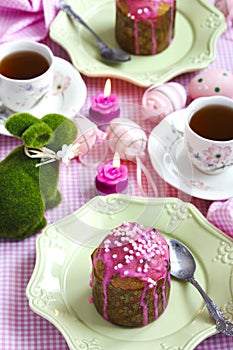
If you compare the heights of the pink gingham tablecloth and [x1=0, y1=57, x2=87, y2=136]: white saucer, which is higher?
[x1=0, y1=57, x2=87, y2=136]: white saucer

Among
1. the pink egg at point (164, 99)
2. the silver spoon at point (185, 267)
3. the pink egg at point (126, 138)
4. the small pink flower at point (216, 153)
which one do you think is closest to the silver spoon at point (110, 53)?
the pink egg at point (164, 99)

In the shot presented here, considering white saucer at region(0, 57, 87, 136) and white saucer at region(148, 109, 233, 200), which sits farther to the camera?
white saucer at region(0, 57, 87, 136)

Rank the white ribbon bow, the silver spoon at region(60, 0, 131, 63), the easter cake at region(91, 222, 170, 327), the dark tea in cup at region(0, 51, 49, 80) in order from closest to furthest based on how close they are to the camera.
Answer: the easter cake at region(91, 222, 170, 327)
the white ribbon bow
the dark tea in cup at region(0, 51, 49, 80)
the silver spoon at region(60, 0, 131, 63)

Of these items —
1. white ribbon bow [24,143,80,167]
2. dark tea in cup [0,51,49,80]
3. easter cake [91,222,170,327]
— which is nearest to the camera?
easter cake [91,222,170,327]

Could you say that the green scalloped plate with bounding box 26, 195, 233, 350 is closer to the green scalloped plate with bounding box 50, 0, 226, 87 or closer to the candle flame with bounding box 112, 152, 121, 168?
the candle flame with bounding box 112, 152, 121, 168

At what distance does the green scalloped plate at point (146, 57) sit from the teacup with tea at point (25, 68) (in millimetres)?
103

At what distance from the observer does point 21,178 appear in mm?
1413

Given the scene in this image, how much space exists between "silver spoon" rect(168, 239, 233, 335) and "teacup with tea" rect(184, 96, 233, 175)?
19 centimetres

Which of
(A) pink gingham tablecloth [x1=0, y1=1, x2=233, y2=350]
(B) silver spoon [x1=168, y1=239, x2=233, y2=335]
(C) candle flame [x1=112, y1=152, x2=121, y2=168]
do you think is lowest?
(A) pink gingham tablecloth [x1=0, y1=1, x2=233, y2=350]

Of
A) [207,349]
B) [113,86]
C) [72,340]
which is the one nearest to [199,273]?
[207,349]

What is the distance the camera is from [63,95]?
1665 millimetres

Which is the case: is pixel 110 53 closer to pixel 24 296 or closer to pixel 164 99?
pixel 164 99

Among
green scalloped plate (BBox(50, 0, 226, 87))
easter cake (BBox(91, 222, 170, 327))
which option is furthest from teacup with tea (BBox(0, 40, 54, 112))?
easter cake (BBox(91, 222, 170, 327))

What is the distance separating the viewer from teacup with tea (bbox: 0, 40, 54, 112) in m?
1.58
